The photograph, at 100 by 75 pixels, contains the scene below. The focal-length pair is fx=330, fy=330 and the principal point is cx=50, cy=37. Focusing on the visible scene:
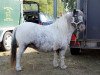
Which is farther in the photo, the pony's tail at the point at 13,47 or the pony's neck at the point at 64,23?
the pony's neck at the point at 64,23

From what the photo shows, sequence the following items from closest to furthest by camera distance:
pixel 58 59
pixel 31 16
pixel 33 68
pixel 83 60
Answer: pixel 33 68 → pixel 58 59 → pixel 83 60 → pixel 31 16

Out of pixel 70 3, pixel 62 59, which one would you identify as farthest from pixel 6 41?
pixel 70 3

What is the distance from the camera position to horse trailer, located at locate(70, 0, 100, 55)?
34.3 feet

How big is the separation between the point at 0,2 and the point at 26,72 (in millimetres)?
4383

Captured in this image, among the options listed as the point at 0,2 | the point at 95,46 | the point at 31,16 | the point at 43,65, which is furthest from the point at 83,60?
the point at 31,16

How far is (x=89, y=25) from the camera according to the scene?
10617 mm

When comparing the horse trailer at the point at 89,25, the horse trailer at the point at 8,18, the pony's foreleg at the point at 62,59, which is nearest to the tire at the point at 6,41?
the horse trailer at the point at 8,18

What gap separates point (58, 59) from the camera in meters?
10.3

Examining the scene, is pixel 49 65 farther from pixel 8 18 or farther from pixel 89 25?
pixel 8 18

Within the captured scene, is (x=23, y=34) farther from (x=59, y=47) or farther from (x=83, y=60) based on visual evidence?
(x=83, y=60)

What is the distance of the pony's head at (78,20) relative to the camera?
9.30m

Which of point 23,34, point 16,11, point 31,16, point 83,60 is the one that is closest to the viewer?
point 23,34

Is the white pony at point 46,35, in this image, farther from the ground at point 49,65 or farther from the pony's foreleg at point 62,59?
the ground at point 49,65

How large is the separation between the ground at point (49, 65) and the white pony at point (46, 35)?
0.37 metres
